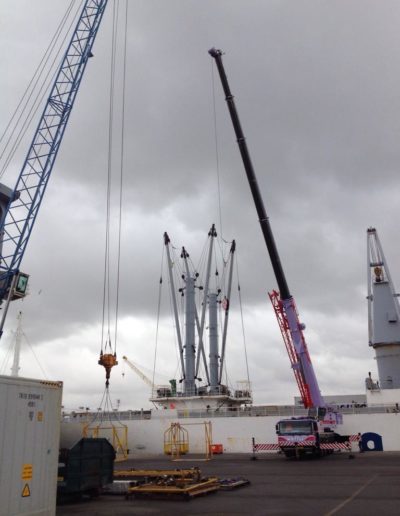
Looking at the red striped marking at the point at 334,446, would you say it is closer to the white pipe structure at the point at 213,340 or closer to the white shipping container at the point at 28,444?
the white shipping container at the point at 28,444

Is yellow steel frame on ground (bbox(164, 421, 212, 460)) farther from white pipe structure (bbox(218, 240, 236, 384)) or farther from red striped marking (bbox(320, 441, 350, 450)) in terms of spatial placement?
white pipe structure (bbox(218, 240, 236, 384))

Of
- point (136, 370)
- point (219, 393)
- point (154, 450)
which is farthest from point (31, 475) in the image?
point (136, 370)

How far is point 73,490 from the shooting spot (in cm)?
1719

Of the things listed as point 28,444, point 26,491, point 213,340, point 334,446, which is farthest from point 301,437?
point 213,340

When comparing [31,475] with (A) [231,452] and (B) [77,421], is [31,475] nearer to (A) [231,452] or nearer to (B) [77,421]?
(A) [231,452]

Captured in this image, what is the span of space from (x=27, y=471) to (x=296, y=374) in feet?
86.5

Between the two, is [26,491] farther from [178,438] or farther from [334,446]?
[178,438]

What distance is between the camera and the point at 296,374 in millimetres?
35812

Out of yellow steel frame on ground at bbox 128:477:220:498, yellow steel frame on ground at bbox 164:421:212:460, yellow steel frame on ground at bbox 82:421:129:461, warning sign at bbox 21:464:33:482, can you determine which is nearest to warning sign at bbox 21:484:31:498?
warning sign at bbox 21:464:33:482

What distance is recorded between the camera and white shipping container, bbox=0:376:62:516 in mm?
11648

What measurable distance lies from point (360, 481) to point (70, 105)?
→ 32.9m

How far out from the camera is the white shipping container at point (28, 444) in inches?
459

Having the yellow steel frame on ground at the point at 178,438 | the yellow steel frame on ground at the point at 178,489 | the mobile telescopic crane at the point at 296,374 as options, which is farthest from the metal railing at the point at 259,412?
the yellow steel frame on ground at the point at 178,489

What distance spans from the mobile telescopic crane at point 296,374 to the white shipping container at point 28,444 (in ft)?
75.6
